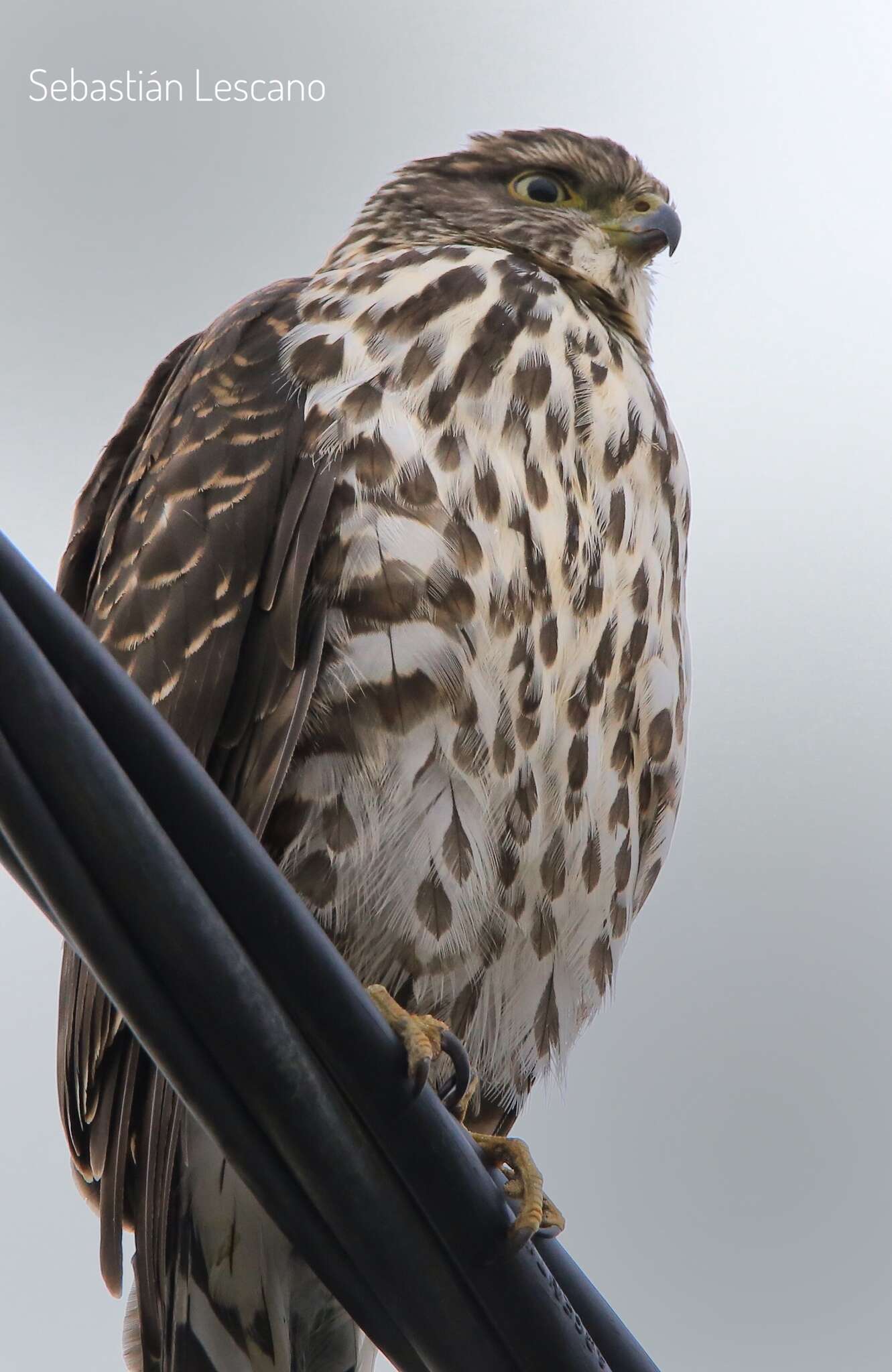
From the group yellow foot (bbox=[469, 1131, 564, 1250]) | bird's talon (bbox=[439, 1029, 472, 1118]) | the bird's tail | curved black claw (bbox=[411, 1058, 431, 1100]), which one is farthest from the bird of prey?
curved black claw (bbox=[411, 1058, 431, 1100])

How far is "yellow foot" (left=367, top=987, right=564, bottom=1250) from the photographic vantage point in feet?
5.80

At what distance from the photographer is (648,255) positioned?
402 cm

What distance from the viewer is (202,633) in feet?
9.97

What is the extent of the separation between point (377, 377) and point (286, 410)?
18cm

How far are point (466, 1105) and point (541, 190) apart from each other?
94.6 inches

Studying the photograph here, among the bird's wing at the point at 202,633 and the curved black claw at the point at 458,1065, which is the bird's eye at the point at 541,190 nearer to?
the bird's wing at the point at 202,633

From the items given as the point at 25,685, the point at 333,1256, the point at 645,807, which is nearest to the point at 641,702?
the point at 645,807

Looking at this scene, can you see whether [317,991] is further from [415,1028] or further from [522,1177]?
[522,1177]

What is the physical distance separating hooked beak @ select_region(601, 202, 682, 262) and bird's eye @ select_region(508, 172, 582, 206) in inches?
5.3

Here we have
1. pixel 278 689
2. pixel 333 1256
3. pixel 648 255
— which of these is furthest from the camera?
pixel 648 255

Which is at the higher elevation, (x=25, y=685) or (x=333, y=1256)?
(x=25, y=685)

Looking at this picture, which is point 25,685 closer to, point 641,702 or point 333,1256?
point 333,1256

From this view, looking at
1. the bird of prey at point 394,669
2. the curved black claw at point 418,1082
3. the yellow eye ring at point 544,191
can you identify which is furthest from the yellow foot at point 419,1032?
the yellow eye ring at point 544,191

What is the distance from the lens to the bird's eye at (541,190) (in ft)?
13.4
